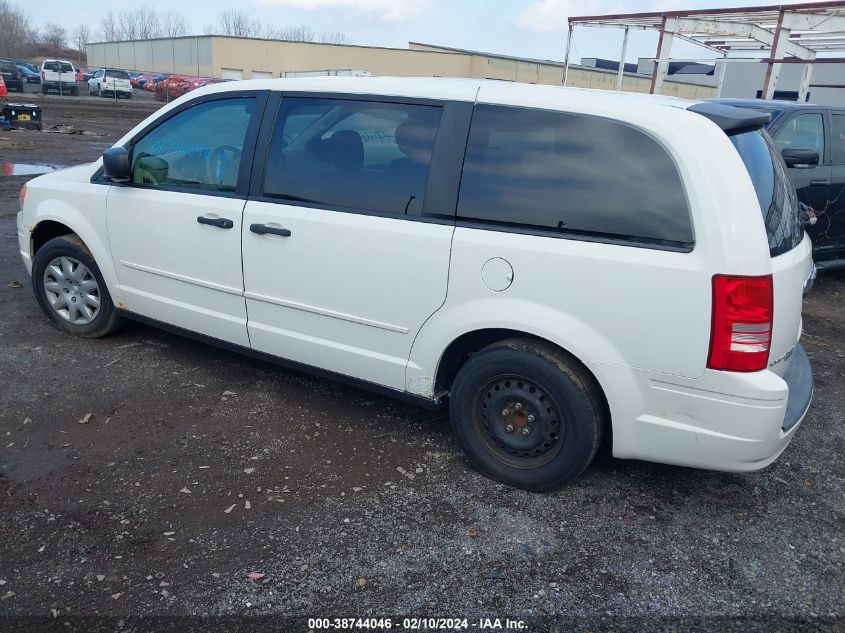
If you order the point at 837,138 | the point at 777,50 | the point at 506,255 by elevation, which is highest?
the point at 777,50

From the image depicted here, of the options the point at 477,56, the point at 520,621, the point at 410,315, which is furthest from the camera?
the point at 477,56

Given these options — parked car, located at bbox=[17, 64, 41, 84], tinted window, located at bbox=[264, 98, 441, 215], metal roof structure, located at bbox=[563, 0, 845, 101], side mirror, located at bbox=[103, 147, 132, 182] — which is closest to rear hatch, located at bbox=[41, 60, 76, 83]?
parked car, located at bbox=[17, 64, 41, 84]

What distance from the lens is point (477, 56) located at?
4959 centimetres

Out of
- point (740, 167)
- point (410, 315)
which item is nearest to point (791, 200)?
point (740, 167)

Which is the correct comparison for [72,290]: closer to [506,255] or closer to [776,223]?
[506,255]

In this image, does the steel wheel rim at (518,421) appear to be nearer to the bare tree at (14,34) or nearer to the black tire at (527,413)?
the black tire at (527,413)

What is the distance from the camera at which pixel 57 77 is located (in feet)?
131

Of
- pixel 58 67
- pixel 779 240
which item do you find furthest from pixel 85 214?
pixel 58 67

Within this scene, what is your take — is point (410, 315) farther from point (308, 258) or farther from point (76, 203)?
point (76, 203)

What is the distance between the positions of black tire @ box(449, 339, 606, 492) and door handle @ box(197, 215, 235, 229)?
158 cm

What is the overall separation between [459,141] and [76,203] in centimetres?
285

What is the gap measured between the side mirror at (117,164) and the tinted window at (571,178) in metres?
2.31

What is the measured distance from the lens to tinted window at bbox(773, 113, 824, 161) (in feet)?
22.1

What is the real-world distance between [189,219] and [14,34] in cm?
11417
